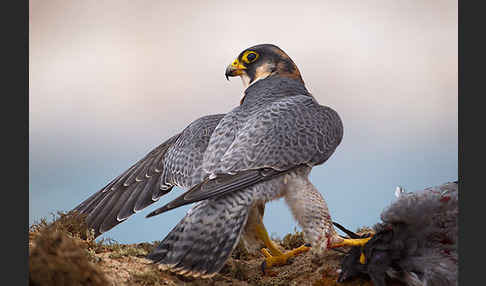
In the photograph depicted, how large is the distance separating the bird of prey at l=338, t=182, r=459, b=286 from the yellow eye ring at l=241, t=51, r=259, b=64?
1.38 m

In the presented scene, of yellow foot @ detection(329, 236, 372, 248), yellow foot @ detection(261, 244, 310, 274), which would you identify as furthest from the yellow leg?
yellow foot @ detection(329, 236, 372, 248)

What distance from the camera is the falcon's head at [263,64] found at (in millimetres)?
3809

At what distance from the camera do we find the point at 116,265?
10.3 ft

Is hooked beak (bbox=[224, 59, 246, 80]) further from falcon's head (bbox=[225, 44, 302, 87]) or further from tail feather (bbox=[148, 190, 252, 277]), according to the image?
tail feather (bbox=[148, 190, 252, 277])

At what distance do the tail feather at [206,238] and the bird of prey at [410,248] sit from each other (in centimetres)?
67

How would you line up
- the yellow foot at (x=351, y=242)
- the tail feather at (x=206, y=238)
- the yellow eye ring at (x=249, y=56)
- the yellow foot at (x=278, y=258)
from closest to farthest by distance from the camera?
the tail feather at (x=206, y=238) < the yellow foot at (x=351, y=242) < the yellow foot at (x=278, y=258) < the yellow eye ring at (x=249, y=56)

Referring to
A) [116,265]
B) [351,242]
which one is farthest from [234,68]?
[116,265]

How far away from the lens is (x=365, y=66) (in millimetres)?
3656

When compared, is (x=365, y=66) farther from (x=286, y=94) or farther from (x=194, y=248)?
(x=194, y=248)

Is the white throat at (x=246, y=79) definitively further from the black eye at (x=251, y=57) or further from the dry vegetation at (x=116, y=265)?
the dry vegetation at (x=116, y=265)

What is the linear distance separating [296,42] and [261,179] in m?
1.12

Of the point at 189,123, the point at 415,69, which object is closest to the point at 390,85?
the point at 415,69

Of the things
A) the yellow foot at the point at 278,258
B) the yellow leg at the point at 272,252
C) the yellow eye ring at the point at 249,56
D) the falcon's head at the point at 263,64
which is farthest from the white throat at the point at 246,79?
the yellow foot at the point at 278,258

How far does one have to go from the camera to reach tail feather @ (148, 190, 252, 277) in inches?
116
